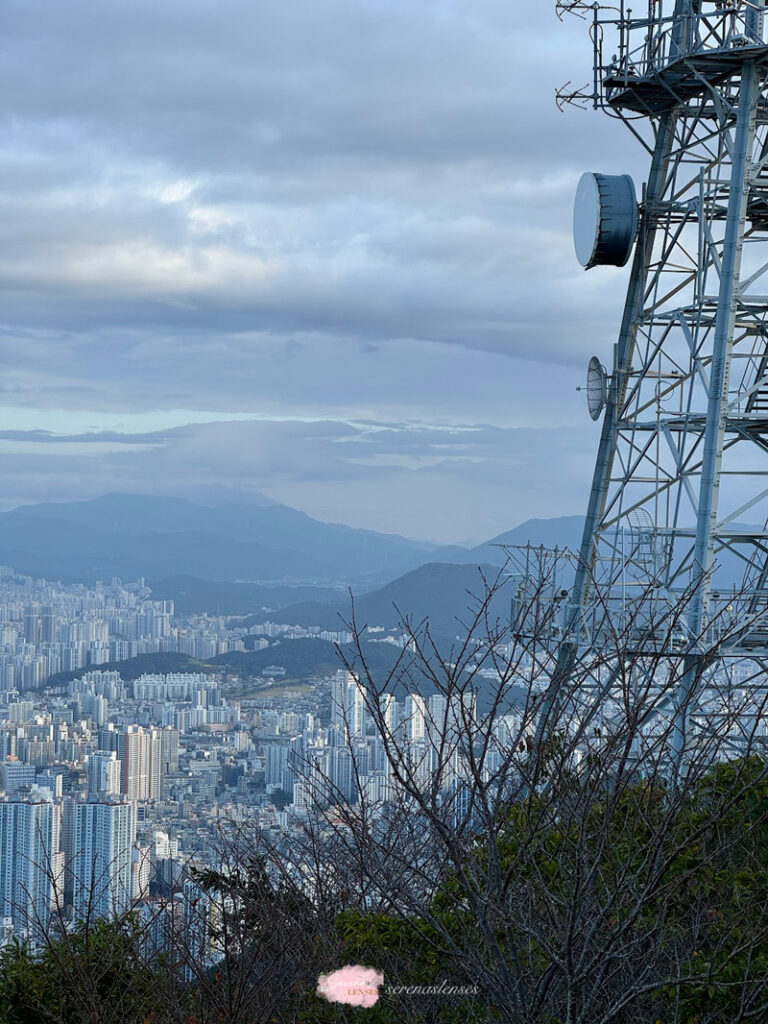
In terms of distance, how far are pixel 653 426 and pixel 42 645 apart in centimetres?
13253

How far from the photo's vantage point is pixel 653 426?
46.8 ft

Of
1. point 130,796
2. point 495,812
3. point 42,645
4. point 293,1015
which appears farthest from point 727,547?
point 42,645

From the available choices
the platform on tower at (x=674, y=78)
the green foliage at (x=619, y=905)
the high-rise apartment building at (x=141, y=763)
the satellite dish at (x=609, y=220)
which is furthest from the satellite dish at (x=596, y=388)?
the high-rise apartment building at (x=141, y=763)

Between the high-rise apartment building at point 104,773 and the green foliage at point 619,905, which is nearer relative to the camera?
the green foliage at point 619,905

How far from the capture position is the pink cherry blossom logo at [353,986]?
21.9 feet

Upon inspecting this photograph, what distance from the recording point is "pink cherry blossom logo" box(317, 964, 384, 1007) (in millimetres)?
6672

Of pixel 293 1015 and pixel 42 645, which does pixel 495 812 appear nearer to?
pixel 293 1015

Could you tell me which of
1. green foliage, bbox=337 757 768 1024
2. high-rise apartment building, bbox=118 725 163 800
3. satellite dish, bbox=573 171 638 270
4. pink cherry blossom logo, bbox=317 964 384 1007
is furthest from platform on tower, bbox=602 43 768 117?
high-rise apartment building, bbox=118 725 163 800

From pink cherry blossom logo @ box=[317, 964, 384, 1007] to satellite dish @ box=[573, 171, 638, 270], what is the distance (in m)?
Answer: 8.98

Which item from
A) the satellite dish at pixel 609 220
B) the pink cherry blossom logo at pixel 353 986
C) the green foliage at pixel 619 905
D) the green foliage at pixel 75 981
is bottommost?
the green foliage at pixel 75 981

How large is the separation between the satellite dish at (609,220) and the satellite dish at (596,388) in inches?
46.4

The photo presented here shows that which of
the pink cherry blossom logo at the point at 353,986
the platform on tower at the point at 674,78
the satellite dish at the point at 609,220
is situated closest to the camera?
the pink cherry blossom logo at the point at 353,986

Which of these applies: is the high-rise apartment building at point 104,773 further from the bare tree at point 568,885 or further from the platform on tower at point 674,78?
the bare tree at point 568,885

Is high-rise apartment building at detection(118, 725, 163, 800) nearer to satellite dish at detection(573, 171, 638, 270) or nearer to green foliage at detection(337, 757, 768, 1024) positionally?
satellite dish at detection(573, 171, 638, 270)
